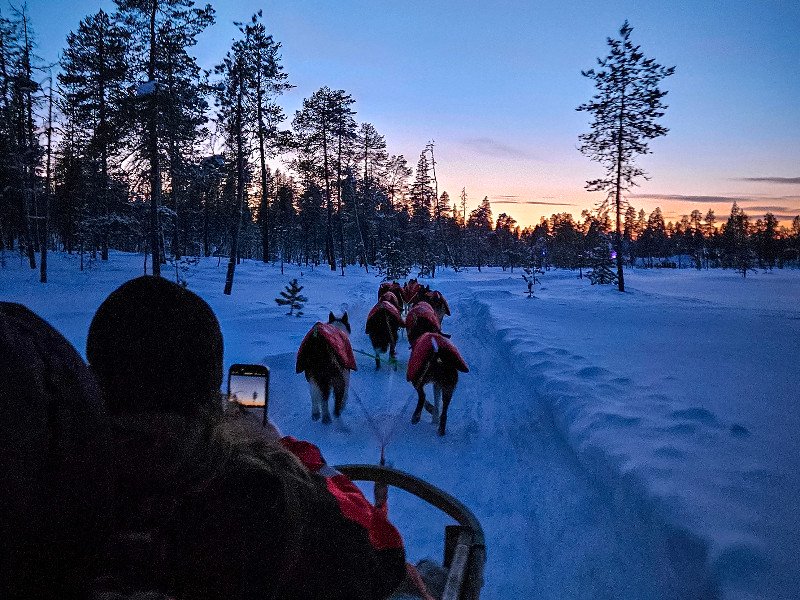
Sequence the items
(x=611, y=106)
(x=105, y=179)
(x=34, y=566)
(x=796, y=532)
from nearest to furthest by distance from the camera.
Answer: (x=34, y=566) → (x=796, y=532) → (x=105, y=179) → (x=611, y=106)

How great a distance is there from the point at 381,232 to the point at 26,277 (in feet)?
115

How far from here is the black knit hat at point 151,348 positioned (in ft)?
3.26

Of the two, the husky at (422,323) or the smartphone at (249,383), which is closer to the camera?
the smartphone at (249,383)

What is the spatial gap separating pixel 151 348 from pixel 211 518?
1.36 ft

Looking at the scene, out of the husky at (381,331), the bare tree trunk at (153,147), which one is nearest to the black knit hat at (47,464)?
the husky at (381,331)

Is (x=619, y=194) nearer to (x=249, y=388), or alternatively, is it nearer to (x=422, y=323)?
(x=422, y=323)

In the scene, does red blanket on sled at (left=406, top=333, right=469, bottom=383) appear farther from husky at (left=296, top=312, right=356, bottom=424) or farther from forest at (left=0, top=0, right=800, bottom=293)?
forest at (left=0, top=0, right=800, bottom=293)

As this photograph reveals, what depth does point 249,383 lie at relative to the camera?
92.2 inches

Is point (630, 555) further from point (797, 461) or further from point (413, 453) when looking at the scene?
point (413, 453)

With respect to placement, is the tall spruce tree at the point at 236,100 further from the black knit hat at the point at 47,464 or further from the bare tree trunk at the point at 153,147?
the black knit hat at the point at 47,464

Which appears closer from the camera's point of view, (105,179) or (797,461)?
(797,461)

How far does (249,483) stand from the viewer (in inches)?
41.0

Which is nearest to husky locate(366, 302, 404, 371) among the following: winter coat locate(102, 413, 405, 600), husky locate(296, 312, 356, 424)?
husky locate(296, 312, 356, 424)

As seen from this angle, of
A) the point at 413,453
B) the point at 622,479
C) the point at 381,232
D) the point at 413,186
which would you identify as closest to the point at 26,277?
the point at 413,453
